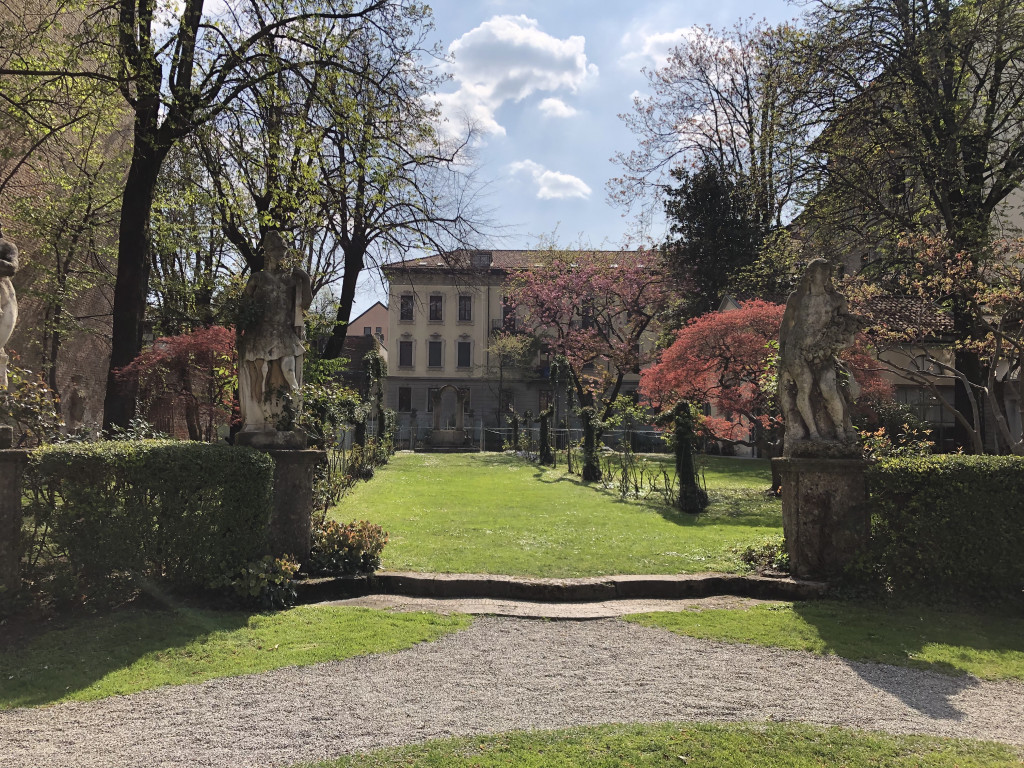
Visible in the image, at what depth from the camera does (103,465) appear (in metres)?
5.17

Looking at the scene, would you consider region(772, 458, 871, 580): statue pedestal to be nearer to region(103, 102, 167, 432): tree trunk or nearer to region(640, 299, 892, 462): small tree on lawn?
region(640, 299, 892, 462): small tree on lawn

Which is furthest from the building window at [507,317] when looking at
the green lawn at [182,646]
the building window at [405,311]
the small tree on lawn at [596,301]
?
the green lawn at [182,646]

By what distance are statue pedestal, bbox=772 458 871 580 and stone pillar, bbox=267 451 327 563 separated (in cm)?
508

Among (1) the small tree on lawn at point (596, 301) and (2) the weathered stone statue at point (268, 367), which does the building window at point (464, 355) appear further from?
(2) the weathered stone statue at point (268, 367)

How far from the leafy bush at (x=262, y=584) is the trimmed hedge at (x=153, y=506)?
0.09 m

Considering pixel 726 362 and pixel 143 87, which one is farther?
pixel 726 362

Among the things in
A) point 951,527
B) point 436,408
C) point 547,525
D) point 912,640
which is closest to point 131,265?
point 547,525

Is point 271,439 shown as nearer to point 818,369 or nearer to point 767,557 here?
point 767,557

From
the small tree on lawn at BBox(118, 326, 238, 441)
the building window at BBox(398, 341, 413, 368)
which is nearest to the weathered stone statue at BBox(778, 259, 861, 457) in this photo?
the small tree on lawn at BBox(118, 326, 238, 441)

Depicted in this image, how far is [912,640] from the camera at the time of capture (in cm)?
500

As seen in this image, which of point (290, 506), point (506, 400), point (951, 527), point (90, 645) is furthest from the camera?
point (506, 400)

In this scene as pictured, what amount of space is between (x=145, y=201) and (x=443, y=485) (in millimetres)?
8513

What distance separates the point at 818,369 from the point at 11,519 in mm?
7504

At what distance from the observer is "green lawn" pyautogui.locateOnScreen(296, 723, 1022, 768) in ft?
10.1
